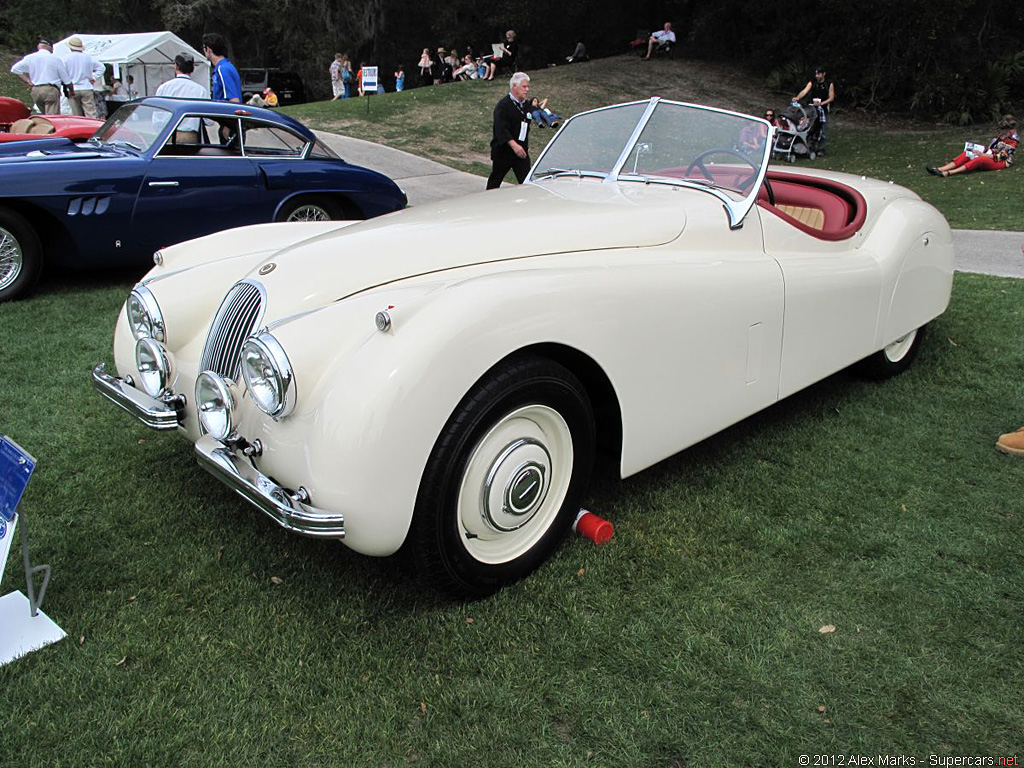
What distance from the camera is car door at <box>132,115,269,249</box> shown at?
587cm

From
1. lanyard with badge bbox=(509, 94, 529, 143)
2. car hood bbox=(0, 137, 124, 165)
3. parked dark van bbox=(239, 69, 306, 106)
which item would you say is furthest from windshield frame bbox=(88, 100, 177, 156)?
parked dark van bbox=(239, 69, 306, 106)

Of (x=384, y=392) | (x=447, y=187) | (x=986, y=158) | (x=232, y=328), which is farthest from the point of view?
(x=986, y=158)

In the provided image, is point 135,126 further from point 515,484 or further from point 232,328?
point 515,484

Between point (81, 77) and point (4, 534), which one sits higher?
point (81, 77)

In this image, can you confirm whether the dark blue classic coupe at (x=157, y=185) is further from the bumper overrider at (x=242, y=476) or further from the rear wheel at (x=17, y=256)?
the bumper overrider at (x=242, y=476)

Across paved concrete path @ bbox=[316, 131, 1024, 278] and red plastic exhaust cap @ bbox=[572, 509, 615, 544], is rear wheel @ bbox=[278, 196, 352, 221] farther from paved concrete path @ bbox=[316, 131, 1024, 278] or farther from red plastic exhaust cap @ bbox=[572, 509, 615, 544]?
red plastic exhaust cap @ bbox=[572, 509, 615, 544]

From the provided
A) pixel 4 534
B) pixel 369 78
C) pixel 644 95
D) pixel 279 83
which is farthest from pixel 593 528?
pixel 279 83

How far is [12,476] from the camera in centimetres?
230

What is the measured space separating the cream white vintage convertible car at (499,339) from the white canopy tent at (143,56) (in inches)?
777

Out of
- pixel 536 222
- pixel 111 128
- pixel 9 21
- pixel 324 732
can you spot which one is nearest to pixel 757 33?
pixel 111 128

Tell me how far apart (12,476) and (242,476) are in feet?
2.23

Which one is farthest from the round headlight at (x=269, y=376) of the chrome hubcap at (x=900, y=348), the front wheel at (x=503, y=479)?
the chrome hubcap at (x=900, y=348)

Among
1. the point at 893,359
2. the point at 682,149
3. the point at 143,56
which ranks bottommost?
the point at 893,359

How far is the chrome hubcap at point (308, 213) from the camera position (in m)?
6.62
